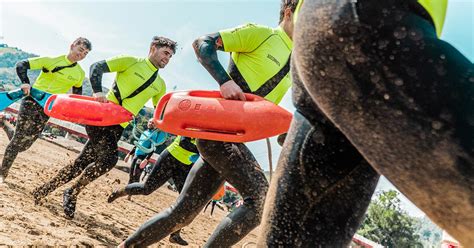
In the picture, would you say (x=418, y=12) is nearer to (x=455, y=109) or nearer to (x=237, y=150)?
(x=455, y=109)

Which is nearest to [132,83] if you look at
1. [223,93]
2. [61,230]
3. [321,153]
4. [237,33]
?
[61,230]

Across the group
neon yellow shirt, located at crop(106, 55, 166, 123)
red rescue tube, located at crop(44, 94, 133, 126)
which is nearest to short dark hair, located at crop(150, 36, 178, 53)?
neon yellow shirt, located at crop(106, 55, 166, 123)

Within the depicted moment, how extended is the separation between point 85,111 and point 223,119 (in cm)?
280

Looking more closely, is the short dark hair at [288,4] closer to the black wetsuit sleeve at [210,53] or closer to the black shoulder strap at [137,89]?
the black wetsuit sleeve at [210,53]

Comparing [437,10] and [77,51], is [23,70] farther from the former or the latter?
[437,10]

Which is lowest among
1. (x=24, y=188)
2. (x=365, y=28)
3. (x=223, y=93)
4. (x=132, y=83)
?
(x=24, y=188)

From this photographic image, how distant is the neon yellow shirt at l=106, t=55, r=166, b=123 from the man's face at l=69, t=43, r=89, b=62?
1.33 metres

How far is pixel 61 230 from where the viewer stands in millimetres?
3568

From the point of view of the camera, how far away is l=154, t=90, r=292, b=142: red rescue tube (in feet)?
5.96

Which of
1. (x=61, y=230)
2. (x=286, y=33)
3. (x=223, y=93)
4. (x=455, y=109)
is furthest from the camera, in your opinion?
(x=61, y=230)

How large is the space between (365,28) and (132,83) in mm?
4382

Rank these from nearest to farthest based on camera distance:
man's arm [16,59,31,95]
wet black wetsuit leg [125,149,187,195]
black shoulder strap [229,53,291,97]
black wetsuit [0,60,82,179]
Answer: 1. black shoulder strap [229,53,291,97]
2. wet black wetsuit leg [125,149,187,195]
3. black wetsuit [0,60,82,179]
4. man's arm [16,59,31,95]

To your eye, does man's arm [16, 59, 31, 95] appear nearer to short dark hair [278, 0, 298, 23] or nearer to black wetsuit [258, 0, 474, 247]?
short dark hair [278, 0, 298, 23]

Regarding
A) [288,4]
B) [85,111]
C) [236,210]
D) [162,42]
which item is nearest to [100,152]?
[85,111]
